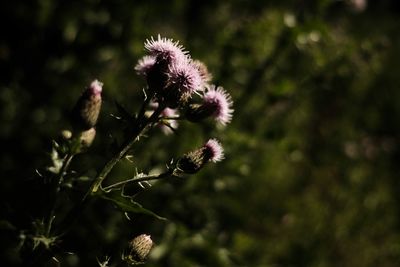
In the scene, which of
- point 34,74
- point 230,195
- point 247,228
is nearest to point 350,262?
point 247,228

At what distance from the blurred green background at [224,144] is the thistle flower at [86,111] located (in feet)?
0.37

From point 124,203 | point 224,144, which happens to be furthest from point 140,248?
point 224,144

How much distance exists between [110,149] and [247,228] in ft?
10.7

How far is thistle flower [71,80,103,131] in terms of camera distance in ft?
4.79

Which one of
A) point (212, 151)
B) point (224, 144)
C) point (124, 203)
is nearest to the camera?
point (124, 203)

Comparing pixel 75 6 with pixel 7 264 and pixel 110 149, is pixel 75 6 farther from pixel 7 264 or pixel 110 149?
pixel 110 149

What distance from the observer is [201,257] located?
289 centimetres

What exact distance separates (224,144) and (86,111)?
5.06ft

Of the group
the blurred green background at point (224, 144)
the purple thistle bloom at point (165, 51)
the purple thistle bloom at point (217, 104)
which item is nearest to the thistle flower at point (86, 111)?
the blurred green background at point (224, 144)

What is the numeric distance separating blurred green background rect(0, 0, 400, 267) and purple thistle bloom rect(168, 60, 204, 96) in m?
0.23

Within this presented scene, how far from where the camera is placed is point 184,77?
4.90 ft

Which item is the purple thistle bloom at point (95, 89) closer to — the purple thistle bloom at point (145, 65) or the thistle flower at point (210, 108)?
the purple thistle bloom at point (145, 65)

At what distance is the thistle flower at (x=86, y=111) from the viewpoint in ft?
4.79

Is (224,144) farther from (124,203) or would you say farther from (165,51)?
(124,203)
